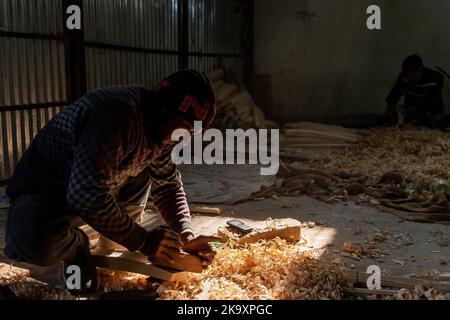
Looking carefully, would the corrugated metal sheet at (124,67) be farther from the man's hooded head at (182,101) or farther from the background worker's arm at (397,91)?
the man's hooded head at (182,101)

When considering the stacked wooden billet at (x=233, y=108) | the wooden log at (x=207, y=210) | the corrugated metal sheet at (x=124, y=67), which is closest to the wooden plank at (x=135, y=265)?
the wooden log at (x=207, y=210)

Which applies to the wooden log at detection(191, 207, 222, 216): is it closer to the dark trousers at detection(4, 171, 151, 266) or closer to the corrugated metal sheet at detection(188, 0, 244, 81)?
the dark trousers at detection(4, 171, 151, 266)

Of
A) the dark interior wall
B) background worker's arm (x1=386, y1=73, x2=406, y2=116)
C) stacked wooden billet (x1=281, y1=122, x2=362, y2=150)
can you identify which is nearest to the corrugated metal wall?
the dark interior wall

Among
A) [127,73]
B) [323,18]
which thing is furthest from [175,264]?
[323,18]

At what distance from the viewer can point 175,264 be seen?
278cm

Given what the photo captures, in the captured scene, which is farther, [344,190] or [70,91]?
[70,91]

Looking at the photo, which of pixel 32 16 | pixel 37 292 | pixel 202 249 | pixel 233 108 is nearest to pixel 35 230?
pixel 37 292

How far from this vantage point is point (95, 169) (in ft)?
7.87

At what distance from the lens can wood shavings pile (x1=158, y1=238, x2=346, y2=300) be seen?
2.80 m

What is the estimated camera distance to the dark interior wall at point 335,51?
1105 centimetres

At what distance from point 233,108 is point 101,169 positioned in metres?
7.63

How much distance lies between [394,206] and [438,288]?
86.9 inches

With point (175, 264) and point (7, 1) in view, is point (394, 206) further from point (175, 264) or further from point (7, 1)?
point (7, 1)
